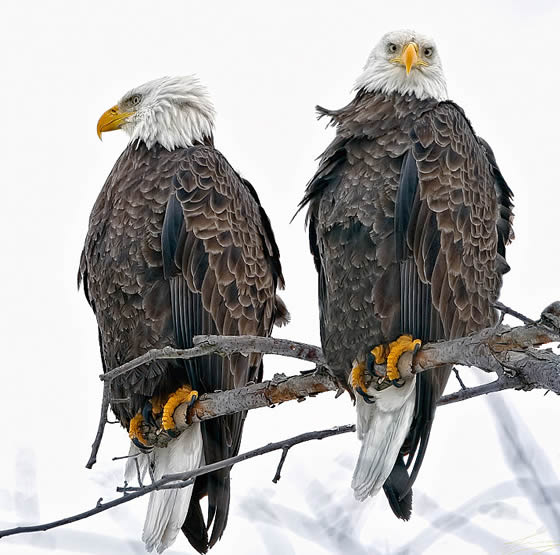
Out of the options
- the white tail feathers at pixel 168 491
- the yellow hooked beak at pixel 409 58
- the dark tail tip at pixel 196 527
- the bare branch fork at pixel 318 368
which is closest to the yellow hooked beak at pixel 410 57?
the yellow hooked beak at pixel 409 58

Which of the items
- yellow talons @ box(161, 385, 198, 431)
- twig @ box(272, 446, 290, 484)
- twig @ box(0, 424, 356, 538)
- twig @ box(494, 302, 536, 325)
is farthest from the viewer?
yellow talons @ box(161, 385, 198, 431)

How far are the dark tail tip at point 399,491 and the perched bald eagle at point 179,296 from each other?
0.92 meters

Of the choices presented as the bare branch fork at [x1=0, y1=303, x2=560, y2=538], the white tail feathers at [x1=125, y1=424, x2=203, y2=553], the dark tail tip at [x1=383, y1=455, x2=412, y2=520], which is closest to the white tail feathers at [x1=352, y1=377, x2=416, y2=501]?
the dark tail tip at [x1=383, y1=455, x2=412, y2=520]

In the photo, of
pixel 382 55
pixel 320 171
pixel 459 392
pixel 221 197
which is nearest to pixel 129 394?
pixel 221 197

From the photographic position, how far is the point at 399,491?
13.5ft

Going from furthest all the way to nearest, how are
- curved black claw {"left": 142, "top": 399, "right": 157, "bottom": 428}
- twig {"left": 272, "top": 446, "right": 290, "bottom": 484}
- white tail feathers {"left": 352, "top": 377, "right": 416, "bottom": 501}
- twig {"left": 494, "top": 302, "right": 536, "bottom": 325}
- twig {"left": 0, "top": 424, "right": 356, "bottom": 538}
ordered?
curved black claw {"left": 142, "top": 399, "right": 157, "bottom": 428}
white tail feathers {"left": 352, "top": 377, "right": 416, "bottom": 501}
twig {"left": 272, "top": 446, "right": 290, "bottom": 484}
twig {"left": 0, "top": 424, "right": 356, "bottom": 538}
twig {"left": 494, "top": 302, "right": 536, "bottom": 325}

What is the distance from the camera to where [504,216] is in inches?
179

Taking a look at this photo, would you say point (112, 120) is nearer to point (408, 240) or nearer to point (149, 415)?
point (149, 415)

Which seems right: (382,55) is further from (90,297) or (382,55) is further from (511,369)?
(511,369)

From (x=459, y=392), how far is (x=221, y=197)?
1.64 m

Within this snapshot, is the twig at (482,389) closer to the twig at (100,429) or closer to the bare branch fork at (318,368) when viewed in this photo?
the bare branch fork at (318,368)

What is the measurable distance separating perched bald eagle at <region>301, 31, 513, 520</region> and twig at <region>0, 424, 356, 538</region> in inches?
10.7

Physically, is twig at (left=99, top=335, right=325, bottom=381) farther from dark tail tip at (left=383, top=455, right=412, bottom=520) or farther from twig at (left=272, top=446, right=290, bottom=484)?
dark tail tip at (left=383, top=455, right=412, bottom=520)

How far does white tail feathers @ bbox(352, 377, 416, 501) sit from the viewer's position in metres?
4.07
